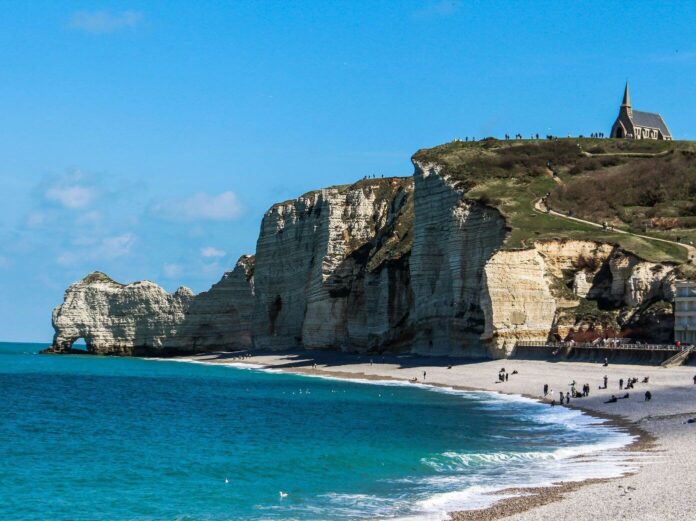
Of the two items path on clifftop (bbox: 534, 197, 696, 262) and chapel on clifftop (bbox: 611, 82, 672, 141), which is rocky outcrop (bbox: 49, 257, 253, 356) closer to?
path on clifftop (bbox: 534, 197, 696, 262)

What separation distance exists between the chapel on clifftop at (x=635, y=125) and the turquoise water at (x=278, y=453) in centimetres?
8496

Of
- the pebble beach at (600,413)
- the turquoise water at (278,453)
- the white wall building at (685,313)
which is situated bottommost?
the turquoise water at (278,453)

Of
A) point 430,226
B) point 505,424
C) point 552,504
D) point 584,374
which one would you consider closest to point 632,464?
point 552,504

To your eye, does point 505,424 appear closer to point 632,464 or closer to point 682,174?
point 632,464

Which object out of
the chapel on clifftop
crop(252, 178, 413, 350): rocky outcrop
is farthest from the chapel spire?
crop(252, 178, 413, 350): rocky outcrop

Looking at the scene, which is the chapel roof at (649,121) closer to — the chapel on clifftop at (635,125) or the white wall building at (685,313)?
the chapel on clifftop at (635,125)

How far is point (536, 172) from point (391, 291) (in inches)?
821

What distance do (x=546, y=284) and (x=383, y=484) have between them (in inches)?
1862

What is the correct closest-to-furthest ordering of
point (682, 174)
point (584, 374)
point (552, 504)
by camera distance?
point (552, 504) → point (584, 374) → point (682, 174)

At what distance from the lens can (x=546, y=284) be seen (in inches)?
2921

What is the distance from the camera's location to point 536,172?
100 metres

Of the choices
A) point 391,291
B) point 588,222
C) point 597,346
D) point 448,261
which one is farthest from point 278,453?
point 588,222

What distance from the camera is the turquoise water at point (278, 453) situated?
87.4 feet

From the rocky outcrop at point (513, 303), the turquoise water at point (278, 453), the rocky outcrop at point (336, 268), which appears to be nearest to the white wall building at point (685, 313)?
the rocky outcrop at point (513, 303)
